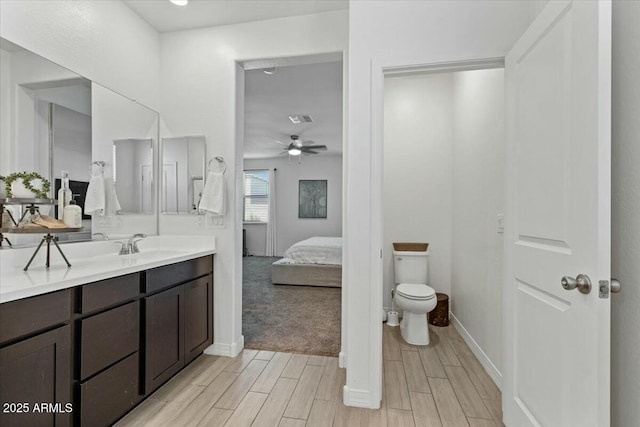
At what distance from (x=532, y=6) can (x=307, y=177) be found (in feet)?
21.0

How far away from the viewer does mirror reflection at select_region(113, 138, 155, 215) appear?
7.54 feet

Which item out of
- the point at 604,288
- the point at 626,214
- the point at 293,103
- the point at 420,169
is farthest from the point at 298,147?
the point at 604,288

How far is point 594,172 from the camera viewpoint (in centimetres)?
102

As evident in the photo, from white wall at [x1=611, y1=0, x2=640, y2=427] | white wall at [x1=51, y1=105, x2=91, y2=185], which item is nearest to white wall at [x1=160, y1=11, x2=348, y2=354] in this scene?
white wall at [x1=51, y1=105, x2=91, y2=185]

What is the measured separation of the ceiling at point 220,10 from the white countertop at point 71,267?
1.82m

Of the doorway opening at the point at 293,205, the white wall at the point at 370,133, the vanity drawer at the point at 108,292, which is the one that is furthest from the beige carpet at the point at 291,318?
the vanity drawer at the point at 108,292

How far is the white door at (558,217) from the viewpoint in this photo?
3.27 feet

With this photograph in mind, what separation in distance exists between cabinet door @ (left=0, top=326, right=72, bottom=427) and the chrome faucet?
104 cm

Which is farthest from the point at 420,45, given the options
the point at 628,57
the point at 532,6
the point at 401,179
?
the point at 401,179

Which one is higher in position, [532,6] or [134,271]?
[532,6]

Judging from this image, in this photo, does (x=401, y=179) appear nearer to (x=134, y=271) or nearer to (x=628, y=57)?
(x=628, y=57)

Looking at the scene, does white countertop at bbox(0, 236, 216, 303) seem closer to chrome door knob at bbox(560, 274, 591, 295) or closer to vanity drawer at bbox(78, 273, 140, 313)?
vanity drawer at bbox(78, 273, 140, 313)

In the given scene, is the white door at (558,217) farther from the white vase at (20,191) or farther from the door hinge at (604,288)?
the white vase at (20,191)

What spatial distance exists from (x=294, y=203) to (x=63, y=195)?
6199 mm
